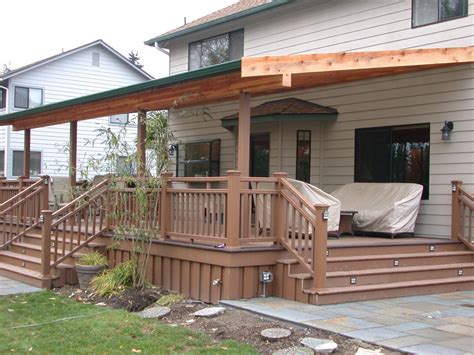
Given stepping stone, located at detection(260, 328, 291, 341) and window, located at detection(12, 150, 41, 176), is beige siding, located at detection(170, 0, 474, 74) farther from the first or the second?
window, located at detection(12, 150, 41, 176)

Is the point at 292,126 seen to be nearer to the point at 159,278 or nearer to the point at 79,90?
the point at 159,278

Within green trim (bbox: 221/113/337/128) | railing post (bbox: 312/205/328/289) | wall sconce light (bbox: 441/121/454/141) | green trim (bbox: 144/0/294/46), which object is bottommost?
railing post (bbox: 312/205/328/289)

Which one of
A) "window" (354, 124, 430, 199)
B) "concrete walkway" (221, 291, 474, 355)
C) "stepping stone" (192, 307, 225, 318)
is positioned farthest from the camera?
"window" (354, 124, 430, 199)

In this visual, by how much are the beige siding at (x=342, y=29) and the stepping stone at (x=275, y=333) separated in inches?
240

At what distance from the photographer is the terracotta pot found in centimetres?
888

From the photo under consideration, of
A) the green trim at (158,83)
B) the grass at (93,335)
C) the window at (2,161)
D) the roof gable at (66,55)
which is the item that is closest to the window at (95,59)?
the roof gable at (66,55)

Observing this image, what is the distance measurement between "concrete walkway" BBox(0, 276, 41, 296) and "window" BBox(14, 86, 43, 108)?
49.5ft

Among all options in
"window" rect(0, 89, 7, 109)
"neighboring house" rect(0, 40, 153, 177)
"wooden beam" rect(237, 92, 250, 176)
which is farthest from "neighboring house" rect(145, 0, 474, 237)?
"window" rect(0, 89, 7, 109)

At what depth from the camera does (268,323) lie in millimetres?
Answer: 6312

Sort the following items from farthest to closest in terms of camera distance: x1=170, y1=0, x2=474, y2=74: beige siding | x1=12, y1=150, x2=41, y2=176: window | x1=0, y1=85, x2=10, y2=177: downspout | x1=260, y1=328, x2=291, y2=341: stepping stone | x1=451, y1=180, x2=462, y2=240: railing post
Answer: x1=12, y1=150, x2=41, y2=176: window → x1=0, y1=85, x2=10, y2=177: downspout → x1=170, y1=0, x2=474, y2=74: beige siding → x1=451, y1=180, x2=462, y2=240: railing post → x1=260, y1=328, x2=291, y2=341: stepping stone

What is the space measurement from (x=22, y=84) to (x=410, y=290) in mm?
19787

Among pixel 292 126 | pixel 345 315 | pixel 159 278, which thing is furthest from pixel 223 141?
pixel 345 315

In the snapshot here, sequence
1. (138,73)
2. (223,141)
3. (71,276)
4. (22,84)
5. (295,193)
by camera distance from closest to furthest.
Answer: (295,193), (71,276), (223,141), (22,84), (138,73)

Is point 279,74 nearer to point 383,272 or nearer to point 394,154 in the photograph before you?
point 383,272
